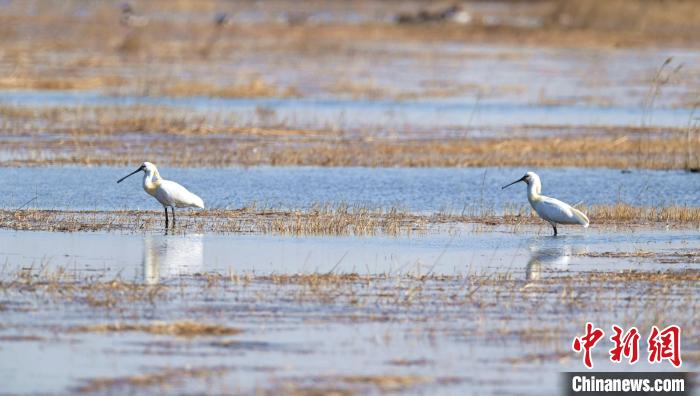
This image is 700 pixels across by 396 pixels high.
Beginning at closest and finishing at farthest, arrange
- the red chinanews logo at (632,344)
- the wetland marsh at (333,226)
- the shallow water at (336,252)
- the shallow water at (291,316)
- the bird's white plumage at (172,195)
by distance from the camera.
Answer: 1. the shallow water at (291,316)
2. the wetland marsh at (333,226)
3. the red chinanews logo at (632,344)
4. the shallow water at (336,252)
5. the bird's white plumage at (172,195)

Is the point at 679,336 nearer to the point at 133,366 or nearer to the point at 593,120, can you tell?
the point at 133,366

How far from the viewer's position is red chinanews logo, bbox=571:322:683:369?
8.86 metres

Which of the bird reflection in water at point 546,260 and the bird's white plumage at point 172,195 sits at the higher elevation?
the bird's white plumage at point 172,195

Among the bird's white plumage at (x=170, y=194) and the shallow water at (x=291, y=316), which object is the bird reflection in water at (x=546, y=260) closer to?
the shallow water at (x=291, y=316)

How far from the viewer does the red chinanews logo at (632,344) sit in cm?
886

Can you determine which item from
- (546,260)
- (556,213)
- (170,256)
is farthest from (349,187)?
(170,256)

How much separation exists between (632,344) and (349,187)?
32.5 feet

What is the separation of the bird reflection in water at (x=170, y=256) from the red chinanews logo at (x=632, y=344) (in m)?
3.52

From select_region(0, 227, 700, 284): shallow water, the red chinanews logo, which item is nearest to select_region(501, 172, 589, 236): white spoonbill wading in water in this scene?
select_region(0, 227, 700, 284): shallow water

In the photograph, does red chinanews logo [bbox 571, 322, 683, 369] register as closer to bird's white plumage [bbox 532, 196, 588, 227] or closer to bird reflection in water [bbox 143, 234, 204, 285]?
bird reflection in water [bbox 143, 234, 204, 285]

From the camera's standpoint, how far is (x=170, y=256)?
12453 millimetres

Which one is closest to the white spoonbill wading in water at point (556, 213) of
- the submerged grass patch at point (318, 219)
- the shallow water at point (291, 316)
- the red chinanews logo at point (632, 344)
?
the shallow water at point (291, 316)

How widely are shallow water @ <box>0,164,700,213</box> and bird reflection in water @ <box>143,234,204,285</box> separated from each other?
2.84 meters

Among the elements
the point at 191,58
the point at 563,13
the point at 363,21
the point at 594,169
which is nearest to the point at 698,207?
the point at 594,169
